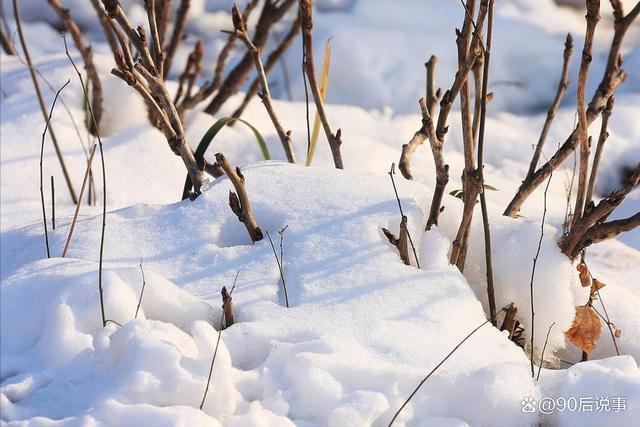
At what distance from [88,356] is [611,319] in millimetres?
982

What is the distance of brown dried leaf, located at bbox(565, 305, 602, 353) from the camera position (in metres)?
1.44

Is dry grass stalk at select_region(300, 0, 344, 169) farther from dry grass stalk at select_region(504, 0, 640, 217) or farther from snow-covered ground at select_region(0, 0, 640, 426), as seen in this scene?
dry grass stalk at select_region(504, 0, 640, 217)

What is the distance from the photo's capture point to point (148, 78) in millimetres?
1605

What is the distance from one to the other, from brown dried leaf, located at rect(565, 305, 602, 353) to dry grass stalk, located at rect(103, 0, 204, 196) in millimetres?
812

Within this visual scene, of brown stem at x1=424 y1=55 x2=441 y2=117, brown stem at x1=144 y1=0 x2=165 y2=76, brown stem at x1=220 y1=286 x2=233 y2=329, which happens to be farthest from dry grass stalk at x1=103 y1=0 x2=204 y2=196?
brown stem at x1=424 y1=55 x2=441 y2=117

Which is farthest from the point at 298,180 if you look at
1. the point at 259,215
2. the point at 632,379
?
the point at 632,379

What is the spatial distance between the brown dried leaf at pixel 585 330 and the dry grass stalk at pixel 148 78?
2.67 ft

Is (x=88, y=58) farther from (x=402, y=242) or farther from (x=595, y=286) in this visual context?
(x=595, y=286)

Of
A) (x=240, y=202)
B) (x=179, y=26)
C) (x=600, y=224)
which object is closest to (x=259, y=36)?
(x=179, y=26)

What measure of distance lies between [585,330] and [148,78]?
38.0 inches

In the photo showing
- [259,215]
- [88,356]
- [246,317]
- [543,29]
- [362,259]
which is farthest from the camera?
[543,29]

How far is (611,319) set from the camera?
5.14ft

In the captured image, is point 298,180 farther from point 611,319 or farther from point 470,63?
point 611,319

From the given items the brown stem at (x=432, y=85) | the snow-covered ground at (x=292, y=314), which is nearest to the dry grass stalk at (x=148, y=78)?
the snow-covered ground at (x=292, y=314)
